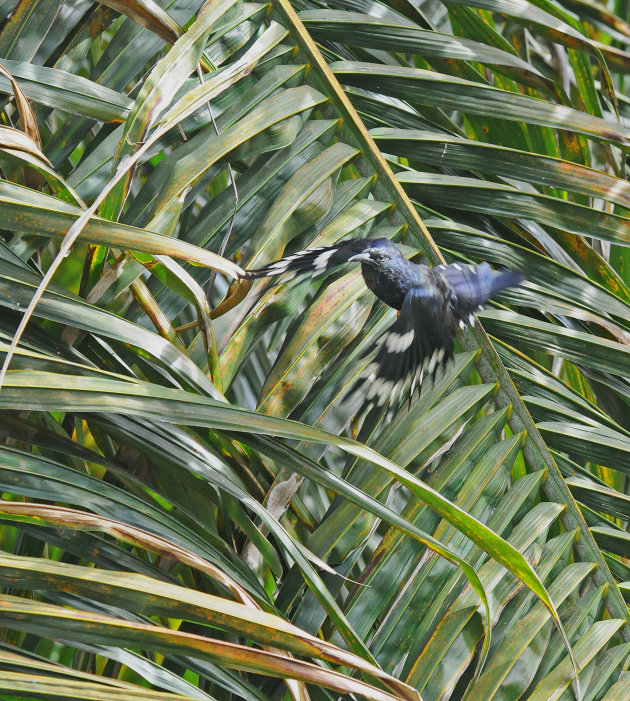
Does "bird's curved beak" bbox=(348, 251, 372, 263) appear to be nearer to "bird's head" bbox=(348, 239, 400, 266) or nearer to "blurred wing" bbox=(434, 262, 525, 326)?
"bird's head" bbox=(348, 239, 400, 266)

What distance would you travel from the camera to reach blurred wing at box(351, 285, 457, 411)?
697 mm

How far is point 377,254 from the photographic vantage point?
0.69 metres

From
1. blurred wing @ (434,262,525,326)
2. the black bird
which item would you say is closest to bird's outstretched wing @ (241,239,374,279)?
the black bird

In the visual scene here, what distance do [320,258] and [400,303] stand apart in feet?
0.29

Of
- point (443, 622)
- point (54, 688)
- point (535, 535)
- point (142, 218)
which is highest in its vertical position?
point (142, 218)

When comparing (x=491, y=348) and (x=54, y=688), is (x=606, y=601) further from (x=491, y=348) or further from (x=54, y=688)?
(x=54, y=688)

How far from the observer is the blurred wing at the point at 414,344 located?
70cm

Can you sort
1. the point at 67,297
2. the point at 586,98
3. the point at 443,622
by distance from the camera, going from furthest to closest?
the point at 586,98 < the point at 443,622 < the point at 67,297

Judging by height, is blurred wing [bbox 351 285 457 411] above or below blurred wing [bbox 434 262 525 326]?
below

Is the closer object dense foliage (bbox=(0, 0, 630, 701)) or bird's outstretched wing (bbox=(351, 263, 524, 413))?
dense foliage (bbox=(0, 0, 630, 701))

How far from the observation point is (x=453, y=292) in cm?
76

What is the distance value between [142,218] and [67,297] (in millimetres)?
194

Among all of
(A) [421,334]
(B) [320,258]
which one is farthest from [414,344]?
(B) [320,258]

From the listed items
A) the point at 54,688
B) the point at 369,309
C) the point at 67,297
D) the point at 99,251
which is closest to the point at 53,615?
the point at 54,688
